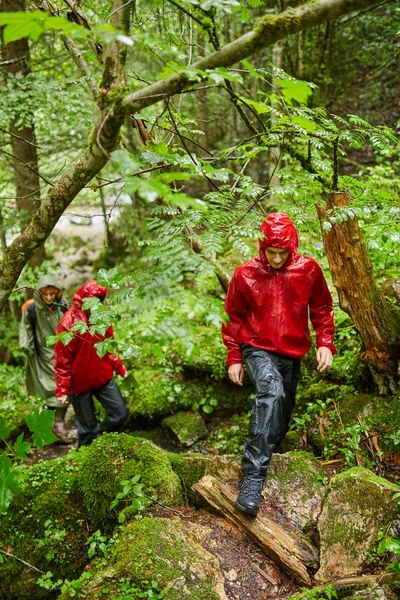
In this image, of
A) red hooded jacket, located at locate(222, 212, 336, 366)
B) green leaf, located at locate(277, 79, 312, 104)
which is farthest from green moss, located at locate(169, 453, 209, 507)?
green leaf, located at locate(277, 79, 312, 104)

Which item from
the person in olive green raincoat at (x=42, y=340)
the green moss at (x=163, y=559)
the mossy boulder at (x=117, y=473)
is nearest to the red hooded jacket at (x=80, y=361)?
the person in olive green raincoat at (x=42, y=340)

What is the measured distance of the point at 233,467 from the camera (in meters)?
4.30

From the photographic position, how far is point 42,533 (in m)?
4.41

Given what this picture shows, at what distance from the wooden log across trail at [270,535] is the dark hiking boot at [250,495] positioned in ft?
0.34

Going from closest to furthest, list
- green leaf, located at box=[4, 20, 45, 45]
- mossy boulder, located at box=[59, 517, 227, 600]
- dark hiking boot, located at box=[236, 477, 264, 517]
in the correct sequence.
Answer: green leaf, located at box=[4, 20, 45, 45] → mossy boulder, located at box=[59, 517, 227, 600] → dark hiking boot, located at box=[236, 477, 264, 517]

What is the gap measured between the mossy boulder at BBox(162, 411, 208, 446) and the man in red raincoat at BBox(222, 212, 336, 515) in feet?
6.79

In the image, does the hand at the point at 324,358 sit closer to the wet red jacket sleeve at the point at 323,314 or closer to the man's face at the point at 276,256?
the wet red jacket sleeve at the point at 323,314

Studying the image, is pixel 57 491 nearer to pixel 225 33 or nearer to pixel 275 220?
pixel 275 220

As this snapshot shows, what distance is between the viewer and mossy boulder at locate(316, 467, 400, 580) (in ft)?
11.6

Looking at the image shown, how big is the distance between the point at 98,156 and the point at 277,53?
28.3 ft

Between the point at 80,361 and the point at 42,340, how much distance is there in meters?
1.73

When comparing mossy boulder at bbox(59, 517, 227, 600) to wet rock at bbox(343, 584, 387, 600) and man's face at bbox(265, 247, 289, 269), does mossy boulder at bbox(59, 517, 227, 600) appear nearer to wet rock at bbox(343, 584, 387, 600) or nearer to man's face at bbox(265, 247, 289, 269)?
wet rock at bbox(343, 584, 387, 600)

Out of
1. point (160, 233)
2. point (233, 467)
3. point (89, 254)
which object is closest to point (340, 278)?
point (233, 467)

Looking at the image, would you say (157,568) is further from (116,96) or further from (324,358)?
(116,96)
